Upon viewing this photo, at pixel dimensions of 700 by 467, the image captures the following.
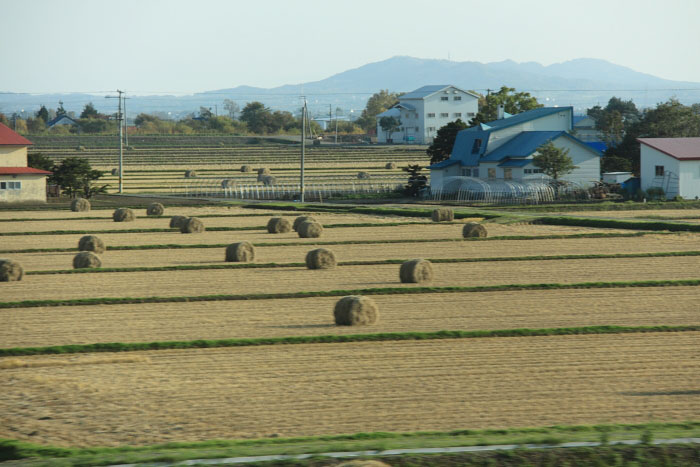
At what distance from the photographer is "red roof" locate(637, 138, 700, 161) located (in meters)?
69.4

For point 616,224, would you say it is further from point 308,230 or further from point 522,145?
point 522,145

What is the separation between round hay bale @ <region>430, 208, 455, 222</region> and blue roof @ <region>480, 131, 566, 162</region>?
1906 centimetres

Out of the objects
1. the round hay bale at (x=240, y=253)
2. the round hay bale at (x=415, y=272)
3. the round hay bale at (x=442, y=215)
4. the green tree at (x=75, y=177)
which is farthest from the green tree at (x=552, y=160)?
the round hay bale at (x=415, y=272)

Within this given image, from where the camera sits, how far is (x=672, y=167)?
70062mm

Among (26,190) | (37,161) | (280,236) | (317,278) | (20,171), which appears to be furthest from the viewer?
(37,161)

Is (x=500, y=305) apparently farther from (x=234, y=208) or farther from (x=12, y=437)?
(x=234, y=208)

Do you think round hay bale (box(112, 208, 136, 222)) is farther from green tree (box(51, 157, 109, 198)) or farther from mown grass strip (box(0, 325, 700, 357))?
mown grass strip (box(0, 325, 700, 357))

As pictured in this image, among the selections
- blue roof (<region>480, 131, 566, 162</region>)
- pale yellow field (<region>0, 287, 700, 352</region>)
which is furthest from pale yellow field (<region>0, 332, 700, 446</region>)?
blue roof (<region>480, 131, 566, 162</region>)

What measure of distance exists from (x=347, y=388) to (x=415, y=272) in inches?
554

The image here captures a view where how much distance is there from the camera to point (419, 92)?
541 feet

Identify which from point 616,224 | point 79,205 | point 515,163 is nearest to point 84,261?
point 616,224

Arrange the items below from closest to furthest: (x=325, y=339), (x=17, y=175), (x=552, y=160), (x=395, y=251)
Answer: (x=325, y=339), (x=395, y=251), (x=17, y=175), (x=552, y=160)

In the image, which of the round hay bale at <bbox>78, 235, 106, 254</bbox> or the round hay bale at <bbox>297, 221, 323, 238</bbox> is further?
the round hay bale at <bbox>297, 221, 323, 238</bbox>

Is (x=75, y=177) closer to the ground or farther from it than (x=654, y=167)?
closer to the ground
